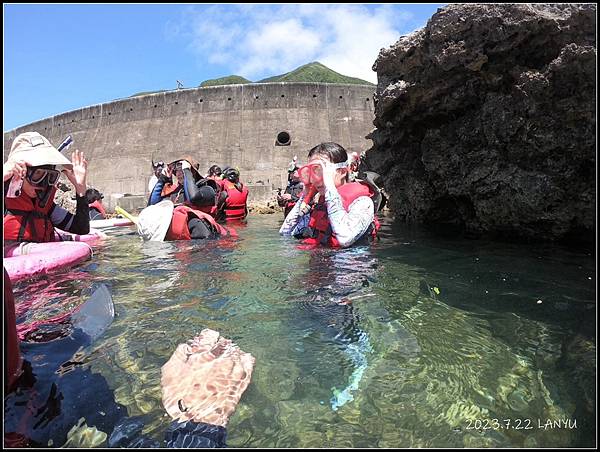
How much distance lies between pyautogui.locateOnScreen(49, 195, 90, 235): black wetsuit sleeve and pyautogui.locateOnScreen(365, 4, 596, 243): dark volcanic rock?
4306mm

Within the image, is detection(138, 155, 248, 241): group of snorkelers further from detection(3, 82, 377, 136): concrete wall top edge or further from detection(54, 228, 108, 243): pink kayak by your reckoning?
A: detection(3, 82, 377, 136): concrete wall top edge

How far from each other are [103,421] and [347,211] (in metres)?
3.10

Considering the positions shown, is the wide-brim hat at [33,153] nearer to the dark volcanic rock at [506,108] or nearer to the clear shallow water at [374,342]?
the clear shallow water at [374,342]

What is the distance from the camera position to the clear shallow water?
58.7 inches

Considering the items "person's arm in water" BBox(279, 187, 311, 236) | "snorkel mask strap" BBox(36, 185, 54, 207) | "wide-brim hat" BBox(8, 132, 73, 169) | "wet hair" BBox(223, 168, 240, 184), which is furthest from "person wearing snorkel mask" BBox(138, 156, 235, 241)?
"wet hair" BBox(223, 168, 240, 184)

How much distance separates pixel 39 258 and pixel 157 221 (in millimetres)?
1915

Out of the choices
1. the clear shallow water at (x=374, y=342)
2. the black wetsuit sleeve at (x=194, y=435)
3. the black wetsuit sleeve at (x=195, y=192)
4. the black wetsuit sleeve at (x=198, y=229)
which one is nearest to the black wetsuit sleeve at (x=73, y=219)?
the clear shallow water at (x=374, y=342)

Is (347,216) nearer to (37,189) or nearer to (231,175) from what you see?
(37,189)

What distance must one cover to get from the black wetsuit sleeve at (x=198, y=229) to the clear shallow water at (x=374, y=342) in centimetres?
176

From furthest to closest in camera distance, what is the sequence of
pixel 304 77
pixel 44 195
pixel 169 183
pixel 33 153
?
pixel 304 77, pixel 169 183, pixel 44 195, pixel 33 153

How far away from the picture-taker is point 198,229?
5.68 meters

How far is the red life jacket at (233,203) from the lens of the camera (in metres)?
9.30

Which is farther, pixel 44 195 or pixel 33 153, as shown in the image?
pixel 44 195

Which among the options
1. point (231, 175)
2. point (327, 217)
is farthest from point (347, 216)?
point (231, 175)
